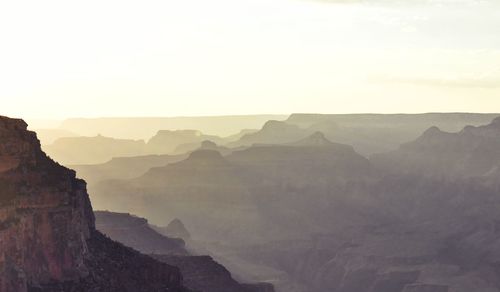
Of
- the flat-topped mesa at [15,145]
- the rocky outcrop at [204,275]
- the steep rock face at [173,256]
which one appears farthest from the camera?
the steep rock face at [173,256]

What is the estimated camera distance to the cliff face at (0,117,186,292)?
53156mm

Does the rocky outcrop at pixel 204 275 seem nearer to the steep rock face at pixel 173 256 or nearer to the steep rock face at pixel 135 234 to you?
the steep rock face at pixel 173 256

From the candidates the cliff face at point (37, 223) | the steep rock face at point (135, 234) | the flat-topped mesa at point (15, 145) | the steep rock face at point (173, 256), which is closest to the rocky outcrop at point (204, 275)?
the steep rock face at point (173, 256)

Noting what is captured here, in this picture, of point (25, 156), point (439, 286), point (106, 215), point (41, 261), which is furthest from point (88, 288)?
point (439, 286)

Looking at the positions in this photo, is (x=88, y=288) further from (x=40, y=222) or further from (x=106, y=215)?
(x=106, y=215)

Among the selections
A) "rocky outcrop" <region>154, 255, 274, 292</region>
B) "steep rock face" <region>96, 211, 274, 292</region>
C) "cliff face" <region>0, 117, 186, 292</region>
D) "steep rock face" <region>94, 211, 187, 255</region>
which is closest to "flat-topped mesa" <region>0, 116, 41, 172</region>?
"cliff face" <region>0, 117, 186, 292</region>

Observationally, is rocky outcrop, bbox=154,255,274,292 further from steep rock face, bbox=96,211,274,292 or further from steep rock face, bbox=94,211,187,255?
steep rock face, bbox=94,211,187,255

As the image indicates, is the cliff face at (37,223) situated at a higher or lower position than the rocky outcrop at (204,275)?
higher

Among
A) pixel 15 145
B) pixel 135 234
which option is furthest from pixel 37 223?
pixel 135 234

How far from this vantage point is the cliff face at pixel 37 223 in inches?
2093

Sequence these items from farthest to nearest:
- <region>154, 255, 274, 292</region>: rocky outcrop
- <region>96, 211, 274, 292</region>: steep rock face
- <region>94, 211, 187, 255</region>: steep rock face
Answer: <region>94, 211, 187, 255</region>: steep rock face
<region>96, 211, 274, 292</region>: steep rock face
<region>154, 255, 274, 292</region>: rocky outcrop

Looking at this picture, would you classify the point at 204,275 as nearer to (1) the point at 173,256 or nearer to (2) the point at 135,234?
(1) the point at 173,256

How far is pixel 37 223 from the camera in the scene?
5569 cm

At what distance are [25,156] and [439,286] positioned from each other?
455ft
